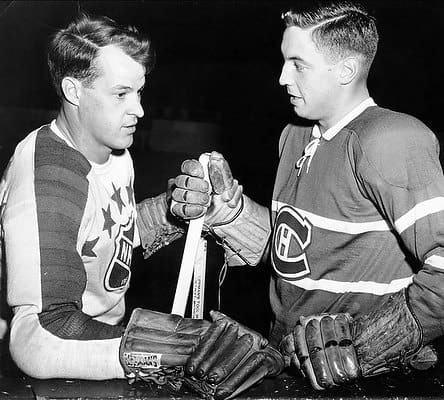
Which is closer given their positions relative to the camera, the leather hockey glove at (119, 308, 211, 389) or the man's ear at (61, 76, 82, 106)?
the leather hockey glove at (119, 308, 211, 389)

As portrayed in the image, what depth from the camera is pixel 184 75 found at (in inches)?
406

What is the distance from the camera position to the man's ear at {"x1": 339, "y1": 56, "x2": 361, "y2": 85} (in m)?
1.96

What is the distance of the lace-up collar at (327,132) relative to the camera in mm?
1983

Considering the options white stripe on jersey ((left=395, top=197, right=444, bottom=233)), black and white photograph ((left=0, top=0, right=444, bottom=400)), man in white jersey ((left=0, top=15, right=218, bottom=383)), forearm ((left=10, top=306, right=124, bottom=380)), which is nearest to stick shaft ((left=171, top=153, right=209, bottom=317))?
black and white photograph ((left=0, top=0, right=444, bottom=400))

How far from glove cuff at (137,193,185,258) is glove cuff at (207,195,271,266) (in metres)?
0.16

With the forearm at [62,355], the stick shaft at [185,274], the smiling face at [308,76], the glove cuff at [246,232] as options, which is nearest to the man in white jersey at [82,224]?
the forearm at [62,355]

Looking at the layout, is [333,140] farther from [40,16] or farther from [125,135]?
[40,16]

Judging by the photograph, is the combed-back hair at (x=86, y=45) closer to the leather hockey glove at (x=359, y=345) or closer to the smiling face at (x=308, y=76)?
the smiling face at (x=308, y=76)

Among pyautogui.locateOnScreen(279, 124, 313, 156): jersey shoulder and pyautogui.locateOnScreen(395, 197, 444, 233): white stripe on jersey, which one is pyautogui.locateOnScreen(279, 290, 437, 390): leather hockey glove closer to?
pyautogui.locateOnScreen(395, 197, 444, 233): white stripe on jersey

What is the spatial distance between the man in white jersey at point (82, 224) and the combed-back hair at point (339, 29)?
48cm

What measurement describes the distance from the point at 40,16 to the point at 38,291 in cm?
768

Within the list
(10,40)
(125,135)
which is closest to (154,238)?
(125,135)

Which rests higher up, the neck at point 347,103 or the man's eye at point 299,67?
the man's eye at point 299,67

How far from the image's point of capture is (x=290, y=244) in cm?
211
